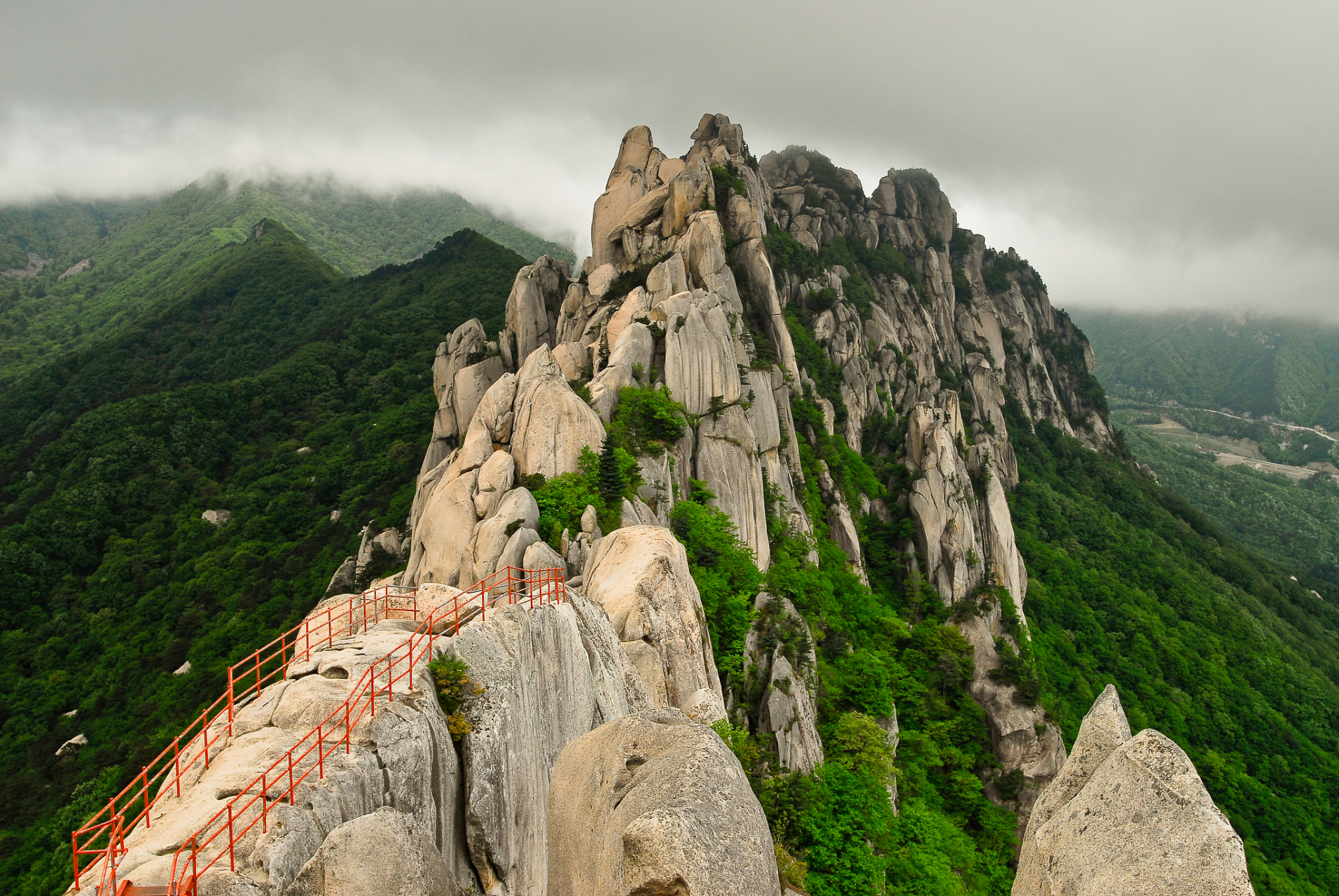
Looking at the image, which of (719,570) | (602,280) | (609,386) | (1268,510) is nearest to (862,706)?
(719,570)

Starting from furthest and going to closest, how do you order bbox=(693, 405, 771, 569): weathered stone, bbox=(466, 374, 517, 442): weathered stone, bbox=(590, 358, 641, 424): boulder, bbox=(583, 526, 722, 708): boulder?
1. bbox=(693, 405, 771, 569): weathered stone
2. bbox=(590, 358, 641, 424): boulder
3. bbox=(466, 374, 517, 442): weathered stone
4. bbox=(583, 526, 722, 708): boulder

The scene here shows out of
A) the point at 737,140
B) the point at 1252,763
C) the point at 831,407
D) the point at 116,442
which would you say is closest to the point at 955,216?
the point at 737,140

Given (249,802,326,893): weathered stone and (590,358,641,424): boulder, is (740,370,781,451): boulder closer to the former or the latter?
(590,358,641,424): boulder

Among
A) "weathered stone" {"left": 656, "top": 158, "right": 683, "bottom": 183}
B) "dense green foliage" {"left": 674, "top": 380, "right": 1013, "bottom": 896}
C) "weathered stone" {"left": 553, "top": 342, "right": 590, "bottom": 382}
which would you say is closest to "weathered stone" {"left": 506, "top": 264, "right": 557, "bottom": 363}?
"weathered stone" {"left": 553, "top": 342, "right": 590, "bottom": 382}

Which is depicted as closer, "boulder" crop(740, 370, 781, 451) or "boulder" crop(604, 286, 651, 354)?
"boulder" crop(604, 286, 651, 354)

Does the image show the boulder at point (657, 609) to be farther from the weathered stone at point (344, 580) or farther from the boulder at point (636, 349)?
the weathered stone at point (344, 580)

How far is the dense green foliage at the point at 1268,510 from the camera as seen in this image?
472 ft

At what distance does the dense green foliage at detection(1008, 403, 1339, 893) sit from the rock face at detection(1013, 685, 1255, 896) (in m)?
50.2

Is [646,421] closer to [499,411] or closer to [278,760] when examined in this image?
[499,411]

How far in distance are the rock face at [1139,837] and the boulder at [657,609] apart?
11.3m

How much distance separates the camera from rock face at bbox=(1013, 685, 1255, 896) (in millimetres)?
6230

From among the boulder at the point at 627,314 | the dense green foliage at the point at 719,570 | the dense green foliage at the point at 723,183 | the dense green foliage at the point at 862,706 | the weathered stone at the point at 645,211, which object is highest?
the dense green foliage at the point at 723,183

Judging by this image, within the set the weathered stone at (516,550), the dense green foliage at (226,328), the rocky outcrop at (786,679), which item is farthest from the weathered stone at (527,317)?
the weathered stone at (516,550)

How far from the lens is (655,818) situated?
723 centimetres
